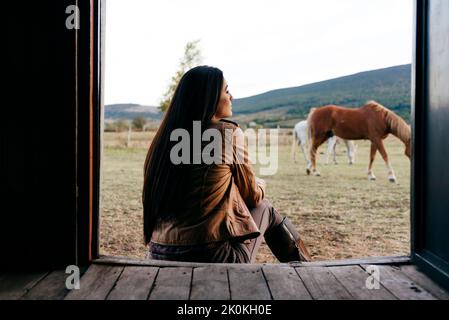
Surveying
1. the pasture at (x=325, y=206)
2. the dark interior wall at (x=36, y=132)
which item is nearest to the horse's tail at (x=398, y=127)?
the pasture at (x=325, y=206)

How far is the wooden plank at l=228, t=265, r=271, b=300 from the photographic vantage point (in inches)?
56.7

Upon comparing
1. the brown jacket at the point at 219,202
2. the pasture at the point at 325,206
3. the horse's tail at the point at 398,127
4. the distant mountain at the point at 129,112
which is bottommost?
the pasture at the point at 325,206

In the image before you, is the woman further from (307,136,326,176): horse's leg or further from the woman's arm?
(307,136,326,176): horse's leg

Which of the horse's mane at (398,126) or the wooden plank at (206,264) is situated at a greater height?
the horse's mane at (398,126)

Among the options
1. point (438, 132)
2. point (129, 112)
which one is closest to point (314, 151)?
point (129, 112)

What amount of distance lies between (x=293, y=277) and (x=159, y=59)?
28.6 ft

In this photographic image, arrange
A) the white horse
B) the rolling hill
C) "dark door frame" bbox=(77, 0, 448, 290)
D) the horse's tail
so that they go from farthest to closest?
the rolling hill → the white horse → the horse's tail → "dark door frame" bbox=(77, 0, 448, 290)

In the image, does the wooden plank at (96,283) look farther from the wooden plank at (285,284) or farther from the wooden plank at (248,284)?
the wooden plank at (285,284)

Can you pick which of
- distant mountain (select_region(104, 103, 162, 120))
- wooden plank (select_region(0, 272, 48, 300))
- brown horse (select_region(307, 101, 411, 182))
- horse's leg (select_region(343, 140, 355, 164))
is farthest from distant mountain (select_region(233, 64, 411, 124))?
wooden plank (select_region(0, 272, 48, 300))

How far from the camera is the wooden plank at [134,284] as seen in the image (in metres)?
1.42

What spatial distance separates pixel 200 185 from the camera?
1978 millimetres

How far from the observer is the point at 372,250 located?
369 centimetres

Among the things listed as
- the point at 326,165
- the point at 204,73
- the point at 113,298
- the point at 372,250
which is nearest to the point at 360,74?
the point at 326,165

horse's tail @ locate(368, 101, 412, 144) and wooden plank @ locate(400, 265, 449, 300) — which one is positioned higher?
horse's tail @ locate(368, 101, 412, 144)
